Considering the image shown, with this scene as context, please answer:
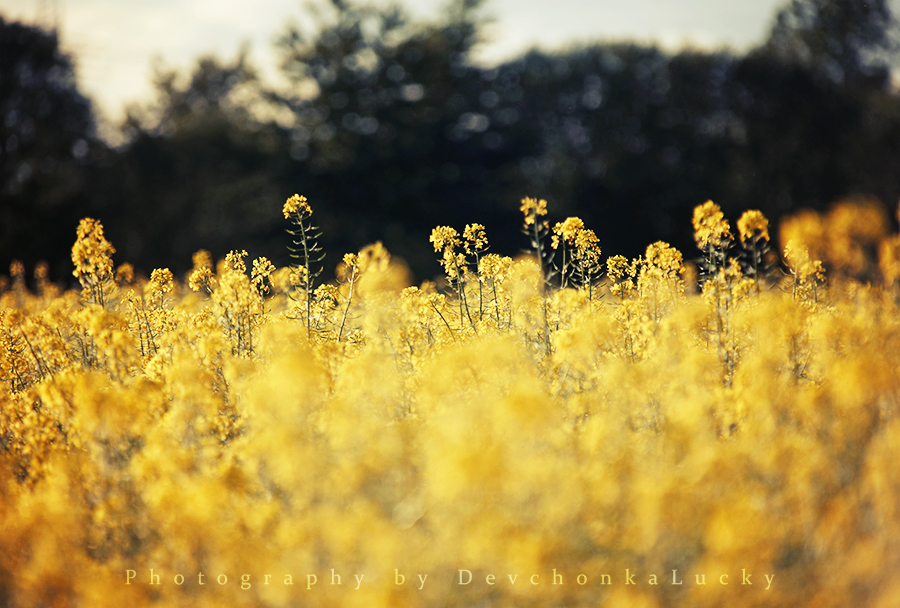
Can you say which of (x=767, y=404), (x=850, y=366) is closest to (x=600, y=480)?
(x=767, y=404)

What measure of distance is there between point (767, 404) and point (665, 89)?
23805 mm

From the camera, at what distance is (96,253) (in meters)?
4.52

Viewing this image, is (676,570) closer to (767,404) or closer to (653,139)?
(767,404)

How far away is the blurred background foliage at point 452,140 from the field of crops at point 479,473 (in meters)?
13.9

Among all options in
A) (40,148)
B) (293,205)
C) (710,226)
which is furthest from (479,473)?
(40,148)

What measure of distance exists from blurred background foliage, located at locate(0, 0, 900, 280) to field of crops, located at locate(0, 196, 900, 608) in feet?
45.7

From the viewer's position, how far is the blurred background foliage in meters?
18.2

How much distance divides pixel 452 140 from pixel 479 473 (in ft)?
66.4

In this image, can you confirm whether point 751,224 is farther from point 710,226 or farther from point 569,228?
point 569,228

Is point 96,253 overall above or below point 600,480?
above

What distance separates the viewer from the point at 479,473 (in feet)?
6.97

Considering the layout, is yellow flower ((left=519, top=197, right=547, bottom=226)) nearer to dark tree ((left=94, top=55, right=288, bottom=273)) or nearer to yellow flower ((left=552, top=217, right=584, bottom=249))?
yellow flower ((left=552, top=217, right=584, bottom=249))

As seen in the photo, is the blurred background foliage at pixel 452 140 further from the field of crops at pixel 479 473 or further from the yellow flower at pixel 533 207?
the field of crops at pixel 479 473

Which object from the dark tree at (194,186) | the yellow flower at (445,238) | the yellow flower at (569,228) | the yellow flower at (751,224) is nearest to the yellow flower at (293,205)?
the yellow flower at (445,238)
